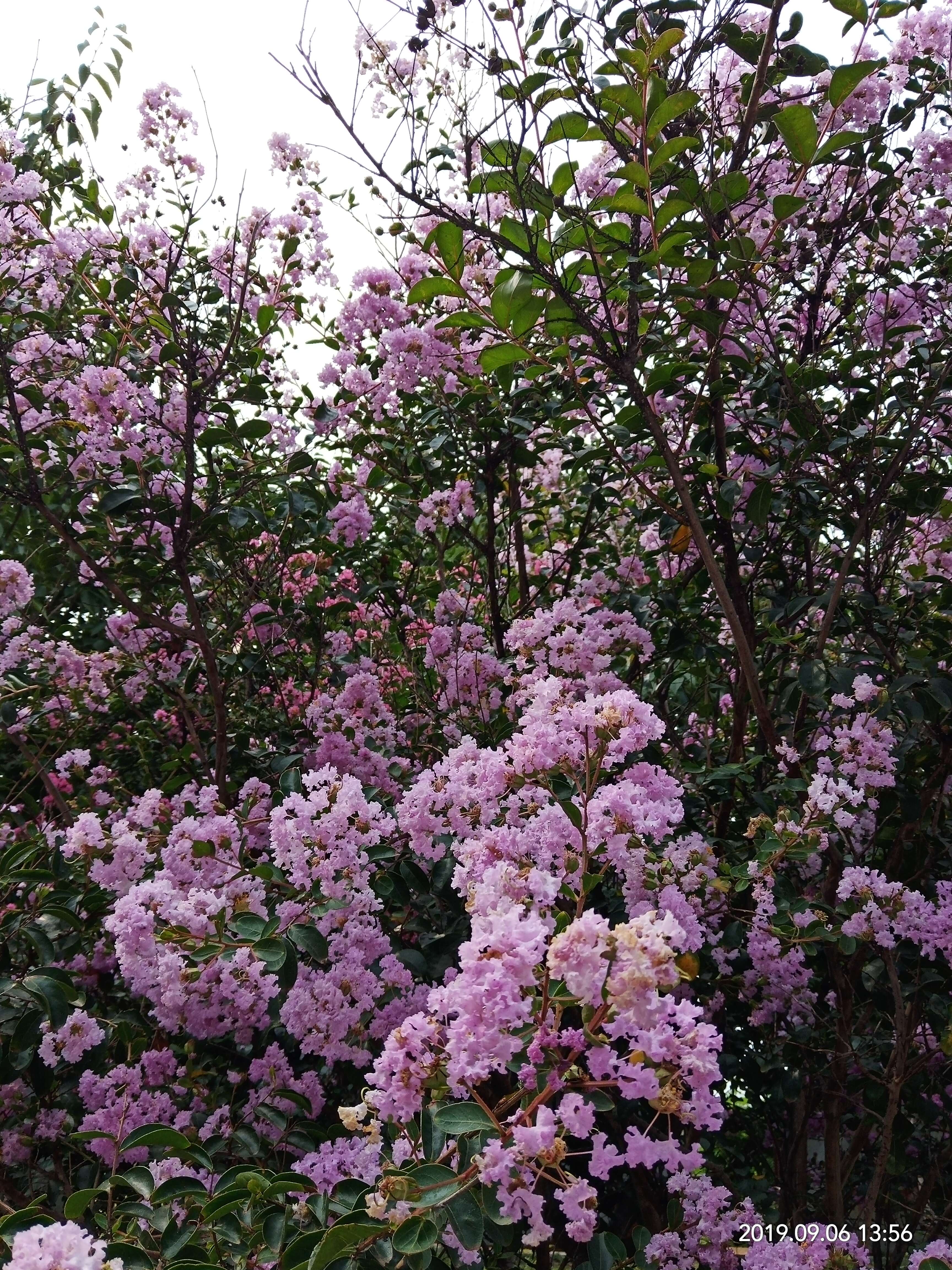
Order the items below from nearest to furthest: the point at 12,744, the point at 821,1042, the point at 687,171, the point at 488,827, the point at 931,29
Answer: the point at 488,827
the point at 687,171
the point at 821,1042
the point at 931,29
the point at 12,744

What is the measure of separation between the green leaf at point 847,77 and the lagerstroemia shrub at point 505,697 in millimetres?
12

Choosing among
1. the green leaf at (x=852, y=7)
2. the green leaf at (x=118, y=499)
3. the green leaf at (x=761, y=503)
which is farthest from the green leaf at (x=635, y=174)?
the green leaf at (x=118, y=499)

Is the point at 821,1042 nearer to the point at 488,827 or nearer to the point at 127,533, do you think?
the point at 488,827

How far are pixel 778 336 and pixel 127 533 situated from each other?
1.70 meters

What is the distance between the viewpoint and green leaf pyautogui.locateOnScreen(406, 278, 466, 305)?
1.49 metres

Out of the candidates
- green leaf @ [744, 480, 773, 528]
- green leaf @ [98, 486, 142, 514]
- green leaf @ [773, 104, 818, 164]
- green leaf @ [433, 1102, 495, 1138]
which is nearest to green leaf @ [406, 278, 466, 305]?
green leaf @ [773, 104, 818, 164]

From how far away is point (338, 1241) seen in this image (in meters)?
0.86

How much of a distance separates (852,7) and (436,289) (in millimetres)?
851

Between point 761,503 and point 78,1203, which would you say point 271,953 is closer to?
point 78,1203

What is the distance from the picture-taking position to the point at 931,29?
6.62ft

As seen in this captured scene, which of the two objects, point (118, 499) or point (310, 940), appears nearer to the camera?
point (310, 940)

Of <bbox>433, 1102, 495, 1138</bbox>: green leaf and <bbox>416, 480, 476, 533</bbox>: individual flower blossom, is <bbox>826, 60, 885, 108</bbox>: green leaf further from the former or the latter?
<bbox>433, 1102, 495, 1138</bbox>: green leaf

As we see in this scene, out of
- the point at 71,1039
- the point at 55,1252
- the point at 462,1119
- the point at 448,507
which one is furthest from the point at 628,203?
the point at 71,1039

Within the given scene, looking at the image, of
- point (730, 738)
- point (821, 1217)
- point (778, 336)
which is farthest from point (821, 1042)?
point (778, 336)
